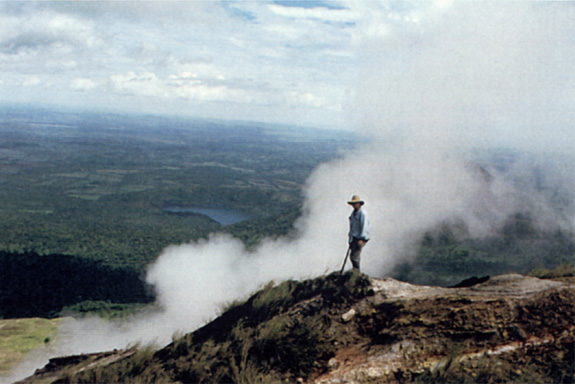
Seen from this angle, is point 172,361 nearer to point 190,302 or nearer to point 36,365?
point 36,365

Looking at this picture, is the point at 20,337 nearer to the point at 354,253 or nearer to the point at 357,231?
the point at 354,253

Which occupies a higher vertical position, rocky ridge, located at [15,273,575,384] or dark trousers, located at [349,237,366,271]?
dark trousers, located at [349,237,366,271]

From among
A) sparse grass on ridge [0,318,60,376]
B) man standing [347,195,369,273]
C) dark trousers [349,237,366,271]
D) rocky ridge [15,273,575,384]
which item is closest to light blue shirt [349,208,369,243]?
man standing [347,195,369,273]

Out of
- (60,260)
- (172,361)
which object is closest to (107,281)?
(60,260)

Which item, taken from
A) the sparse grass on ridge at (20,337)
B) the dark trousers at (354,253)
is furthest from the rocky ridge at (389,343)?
the sparse grass on ridge at (20,337)

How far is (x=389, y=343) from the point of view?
9.69 metres

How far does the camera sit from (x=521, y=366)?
336 inches

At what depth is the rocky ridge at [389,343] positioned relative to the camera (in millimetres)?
8758

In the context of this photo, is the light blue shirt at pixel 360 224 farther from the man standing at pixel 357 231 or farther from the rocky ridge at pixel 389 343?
the rocky ridge at pixel 389 343

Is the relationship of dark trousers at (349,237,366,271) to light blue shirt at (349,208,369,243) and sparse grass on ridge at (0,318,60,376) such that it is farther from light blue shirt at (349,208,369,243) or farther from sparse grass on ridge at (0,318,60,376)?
sparse grass on ridge at (0,318,60,376)

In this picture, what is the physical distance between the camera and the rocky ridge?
8.76m

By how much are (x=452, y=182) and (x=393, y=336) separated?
474 feet

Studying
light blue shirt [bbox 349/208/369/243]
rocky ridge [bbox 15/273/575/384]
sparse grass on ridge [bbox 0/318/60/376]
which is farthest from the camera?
sparse grass on ridge [bbox 0/318/60/376]

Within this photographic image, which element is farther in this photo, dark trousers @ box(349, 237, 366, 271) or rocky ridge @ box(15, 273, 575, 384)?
dark trousers @ box(349, 237, 366, 271)
